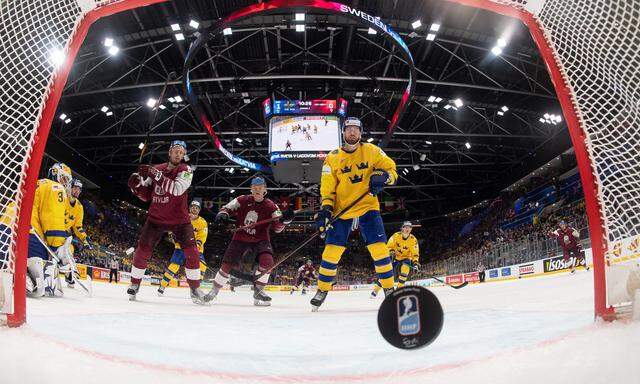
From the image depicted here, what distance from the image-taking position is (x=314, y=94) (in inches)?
622

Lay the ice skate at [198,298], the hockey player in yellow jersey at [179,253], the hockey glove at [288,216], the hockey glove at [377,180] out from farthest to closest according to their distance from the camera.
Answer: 1. the hockey player in yellow jersey at [179,253]
2. the ice skate at [198,298]
3. the hockey glove at [288,216]
4. the hockey glove at [377,180]

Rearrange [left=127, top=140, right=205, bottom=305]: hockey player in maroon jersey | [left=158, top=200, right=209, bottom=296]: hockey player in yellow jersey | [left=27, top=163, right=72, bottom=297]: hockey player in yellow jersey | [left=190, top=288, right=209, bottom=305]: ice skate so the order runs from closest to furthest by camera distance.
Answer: [left=27, top=163, right=72, bottom=297]: hockey player in yellow jersey, [left=127, top=140, right=205, bottom=305]: hockey player in maroon jersey, [left=190, top=288, right=209, bottom=305]: ice skate, [left=158, top=200, right=209, bottom=296]: hockey player in yellow jersey

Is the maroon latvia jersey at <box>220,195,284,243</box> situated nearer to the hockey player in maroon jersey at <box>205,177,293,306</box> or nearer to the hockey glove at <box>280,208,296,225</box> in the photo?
the hockey player in maroon jersey at <box>205,177,293,306</box>

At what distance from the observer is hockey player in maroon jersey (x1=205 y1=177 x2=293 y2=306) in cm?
571

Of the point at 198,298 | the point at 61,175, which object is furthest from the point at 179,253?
the point at 61,175

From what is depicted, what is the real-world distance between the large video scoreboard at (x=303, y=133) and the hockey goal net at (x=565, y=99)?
9.15m

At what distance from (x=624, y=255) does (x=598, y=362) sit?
0.72 m

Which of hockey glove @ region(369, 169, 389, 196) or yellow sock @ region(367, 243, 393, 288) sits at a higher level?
hockey glove @ region(369, 169, 389, 196)

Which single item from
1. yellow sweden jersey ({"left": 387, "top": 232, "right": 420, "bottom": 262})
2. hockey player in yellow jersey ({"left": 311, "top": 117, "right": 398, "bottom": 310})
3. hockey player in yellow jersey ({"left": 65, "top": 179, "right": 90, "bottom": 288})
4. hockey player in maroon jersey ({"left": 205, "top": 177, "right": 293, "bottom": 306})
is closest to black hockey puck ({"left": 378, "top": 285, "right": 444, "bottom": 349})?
hockey player in yellow jersey ({"left": 311, "top": 117, "right": 398, "bottom": 310})

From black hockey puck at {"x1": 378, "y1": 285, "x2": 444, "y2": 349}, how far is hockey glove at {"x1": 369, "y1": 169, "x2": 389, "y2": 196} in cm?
204

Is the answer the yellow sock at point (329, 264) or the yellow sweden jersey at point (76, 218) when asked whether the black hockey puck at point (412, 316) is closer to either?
the yellow sock at point (329, 264)

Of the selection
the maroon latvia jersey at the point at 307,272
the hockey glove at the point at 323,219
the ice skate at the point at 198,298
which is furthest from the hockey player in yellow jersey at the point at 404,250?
the maroon latvia jersey at the point at 307,272

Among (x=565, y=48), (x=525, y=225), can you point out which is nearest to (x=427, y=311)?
(x=565, y=48)

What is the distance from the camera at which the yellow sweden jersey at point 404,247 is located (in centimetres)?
865
